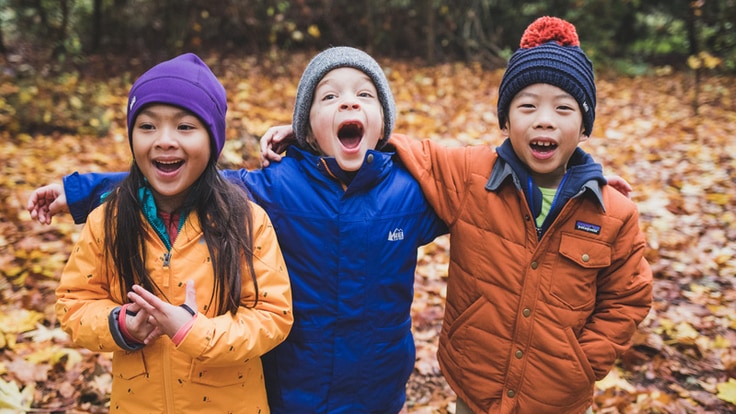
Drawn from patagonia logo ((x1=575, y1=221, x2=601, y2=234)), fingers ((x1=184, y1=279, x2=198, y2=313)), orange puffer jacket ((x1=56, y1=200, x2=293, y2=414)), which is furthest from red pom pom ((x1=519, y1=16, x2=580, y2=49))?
fingers ((x1=184, y1=279, x2=198, y2=313))

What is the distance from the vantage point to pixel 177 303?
1.71m

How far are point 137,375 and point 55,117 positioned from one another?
263 inches

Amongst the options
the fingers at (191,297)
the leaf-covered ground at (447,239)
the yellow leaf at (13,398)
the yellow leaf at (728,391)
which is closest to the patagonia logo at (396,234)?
the fingers at (191,297)

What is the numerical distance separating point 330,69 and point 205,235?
0.80m

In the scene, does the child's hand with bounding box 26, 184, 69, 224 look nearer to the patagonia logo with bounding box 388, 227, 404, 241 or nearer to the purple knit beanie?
the purple knit beanie

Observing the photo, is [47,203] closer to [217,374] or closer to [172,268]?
[172,268]

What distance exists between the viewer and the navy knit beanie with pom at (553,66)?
186cm

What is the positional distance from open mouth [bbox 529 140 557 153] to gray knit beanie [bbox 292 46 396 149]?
22.5 inches

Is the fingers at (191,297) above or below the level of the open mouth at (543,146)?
below

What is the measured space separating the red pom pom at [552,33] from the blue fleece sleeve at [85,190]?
1630 mm

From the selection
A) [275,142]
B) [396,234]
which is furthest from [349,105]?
[396,234]

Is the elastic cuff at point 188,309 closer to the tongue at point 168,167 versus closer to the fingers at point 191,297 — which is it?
the fingers at point 191,297

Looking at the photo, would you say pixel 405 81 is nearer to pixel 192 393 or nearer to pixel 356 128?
pixel 356 128

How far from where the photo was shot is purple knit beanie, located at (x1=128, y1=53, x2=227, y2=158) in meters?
1.71
